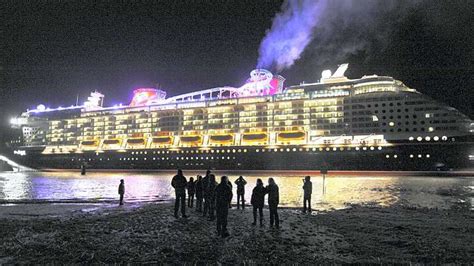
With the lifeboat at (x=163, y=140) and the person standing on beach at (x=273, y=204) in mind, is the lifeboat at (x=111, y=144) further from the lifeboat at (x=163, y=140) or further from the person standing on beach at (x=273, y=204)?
the person standing on beach at (x=273, y=204)

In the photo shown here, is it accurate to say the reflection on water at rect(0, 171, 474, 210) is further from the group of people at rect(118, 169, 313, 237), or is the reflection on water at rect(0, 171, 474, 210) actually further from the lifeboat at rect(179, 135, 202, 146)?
the lifeboat at rect(179, 135, 202, 146)

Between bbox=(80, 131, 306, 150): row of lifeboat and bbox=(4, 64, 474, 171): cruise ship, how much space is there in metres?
0.18

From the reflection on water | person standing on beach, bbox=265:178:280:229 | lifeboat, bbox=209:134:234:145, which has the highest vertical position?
A: lifeboat, bbox=209:134:234:145

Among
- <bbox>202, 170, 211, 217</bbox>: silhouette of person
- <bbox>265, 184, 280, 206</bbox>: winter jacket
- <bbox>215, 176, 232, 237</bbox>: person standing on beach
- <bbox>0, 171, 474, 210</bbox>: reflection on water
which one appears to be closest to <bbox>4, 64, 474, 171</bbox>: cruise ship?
<bbox>0, 171, 474, 210</bbox>: reflection on water

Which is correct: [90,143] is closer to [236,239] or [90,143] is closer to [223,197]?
[223,197]

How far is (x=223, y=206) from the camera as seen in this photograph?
6.95 meters

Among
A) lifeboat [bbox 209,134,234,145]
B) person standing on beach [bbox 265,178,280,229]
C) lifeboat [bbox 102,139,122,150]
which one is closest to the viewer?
person standing on beach [bbox 265,178,280,229]

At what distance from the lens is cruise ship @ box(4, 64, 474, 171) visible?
124 feet

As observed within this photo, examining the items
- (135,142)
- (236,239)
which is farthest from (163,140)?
(236,239)

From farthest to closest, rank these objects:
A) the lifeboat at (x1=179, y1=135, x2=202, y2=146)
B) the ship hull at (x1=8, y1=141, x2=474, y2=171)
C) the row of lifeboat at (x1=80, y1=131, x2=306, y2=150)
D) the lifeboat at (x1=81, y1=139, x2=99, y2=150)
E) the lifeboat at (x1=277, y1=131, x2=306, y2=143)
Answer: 1. the lifeboat at (x1=81, y1=139, x2=99, y2=150)
2. the lifeboat at (x1=179, y1=135, x2=202, y2=146)
3. the row of lifeboat at (x1=80, y1=131, x2=306, y2=150)
4. the lifeboat at (x1=277, y1=131, x2=306, y2=143)
5. the ship hull at (x1=8, y1=141, x2=474, y2=171)

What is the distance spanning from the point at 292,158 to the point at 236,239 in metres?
37.9

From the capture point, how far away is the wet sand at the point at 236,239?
16.9 ft

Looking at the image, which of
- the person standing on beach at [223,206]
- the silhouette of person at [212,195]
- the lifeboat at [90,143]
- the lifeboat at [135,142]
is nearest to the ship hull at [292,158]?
the lifeboat at [135,142]

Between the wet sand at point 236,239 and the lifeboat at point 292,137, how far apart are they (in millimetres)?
36204
